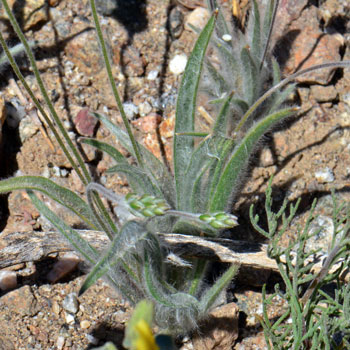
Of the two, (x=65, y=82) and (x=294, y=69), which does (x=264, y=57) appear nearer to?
(x=294, y=69)

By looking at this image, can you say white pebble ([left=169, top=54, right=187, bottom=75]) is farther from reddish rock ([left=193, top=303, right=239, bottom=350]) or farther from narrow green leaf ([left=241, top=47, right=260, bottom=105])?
reddish rock ([left=193, top=303, right=239, bottom=350])

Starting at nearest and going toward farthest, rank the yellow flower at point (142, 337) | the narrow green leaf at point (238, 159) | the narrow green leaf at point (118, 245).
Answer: the yellow flower at point (142, 337), the narrow green leaf at point (118, 245), the narrow green leaf at point (238, 159)

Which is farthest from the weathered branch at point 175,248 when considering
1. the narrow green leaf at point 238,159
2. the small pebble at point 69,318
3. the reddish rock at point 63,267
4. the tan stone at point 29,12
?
the tan stone at point 29,12

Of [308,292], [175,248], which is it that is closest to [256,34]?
[175,248]

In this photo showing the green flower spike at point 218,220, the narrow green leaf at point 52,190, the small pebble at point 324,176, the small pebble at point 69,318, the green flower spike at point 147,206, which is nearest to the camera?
the green flower spike at point 147,206

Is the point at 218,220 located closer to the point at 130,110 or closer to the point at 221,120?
the point at 221,120

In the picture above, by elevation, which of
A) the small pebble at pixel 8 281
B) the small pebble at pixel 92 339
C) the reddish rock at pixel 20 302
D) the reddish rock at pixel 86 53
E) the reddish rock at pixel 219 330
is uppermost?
the reddish rock at pixel 86 53

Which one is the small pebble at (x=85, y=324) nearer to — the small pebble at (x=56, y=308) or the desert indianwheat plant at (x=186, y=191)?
the small pebble at (x=56, y=308)
